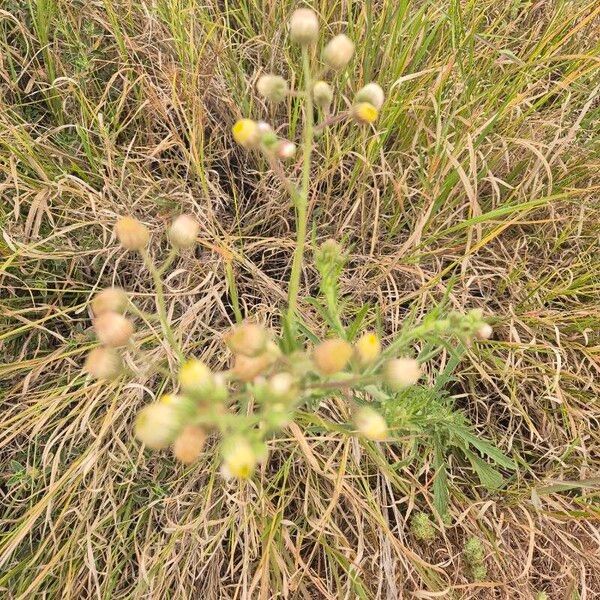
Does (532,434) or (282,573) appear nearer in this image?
(282,573)

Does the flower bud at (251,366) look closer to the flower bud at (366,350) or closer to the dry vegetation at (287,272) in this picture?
the flower bud at (366,350)

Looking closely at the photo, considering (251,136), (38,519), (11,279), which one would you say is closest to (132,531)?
(38,519)

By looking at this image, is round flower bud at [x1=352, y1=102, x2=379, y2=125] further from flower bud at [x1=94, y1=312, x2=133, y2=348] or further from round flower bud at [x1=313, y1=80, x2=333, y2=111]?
flower bud at [x1=94, y1=312, x2=133, y2=348]

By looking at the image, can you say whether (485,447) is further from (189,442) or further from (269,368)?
(189,442)

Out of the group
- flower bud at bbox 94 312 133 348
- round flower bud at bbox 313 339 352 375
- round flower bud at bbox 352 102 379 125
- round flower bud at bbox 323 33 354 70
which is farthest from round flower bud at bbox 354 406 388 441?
round flower bud at bbox 323 33 354 70

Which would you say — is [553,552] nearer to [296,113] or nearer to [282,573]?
[282,573]

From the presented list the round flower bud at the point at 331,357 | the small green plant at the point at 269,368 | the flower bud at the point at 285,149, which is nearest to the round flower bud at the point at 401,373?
the small green plant at the point at 269,368

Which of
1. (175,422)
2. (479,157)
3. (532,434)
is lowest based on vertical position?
(532,434)
